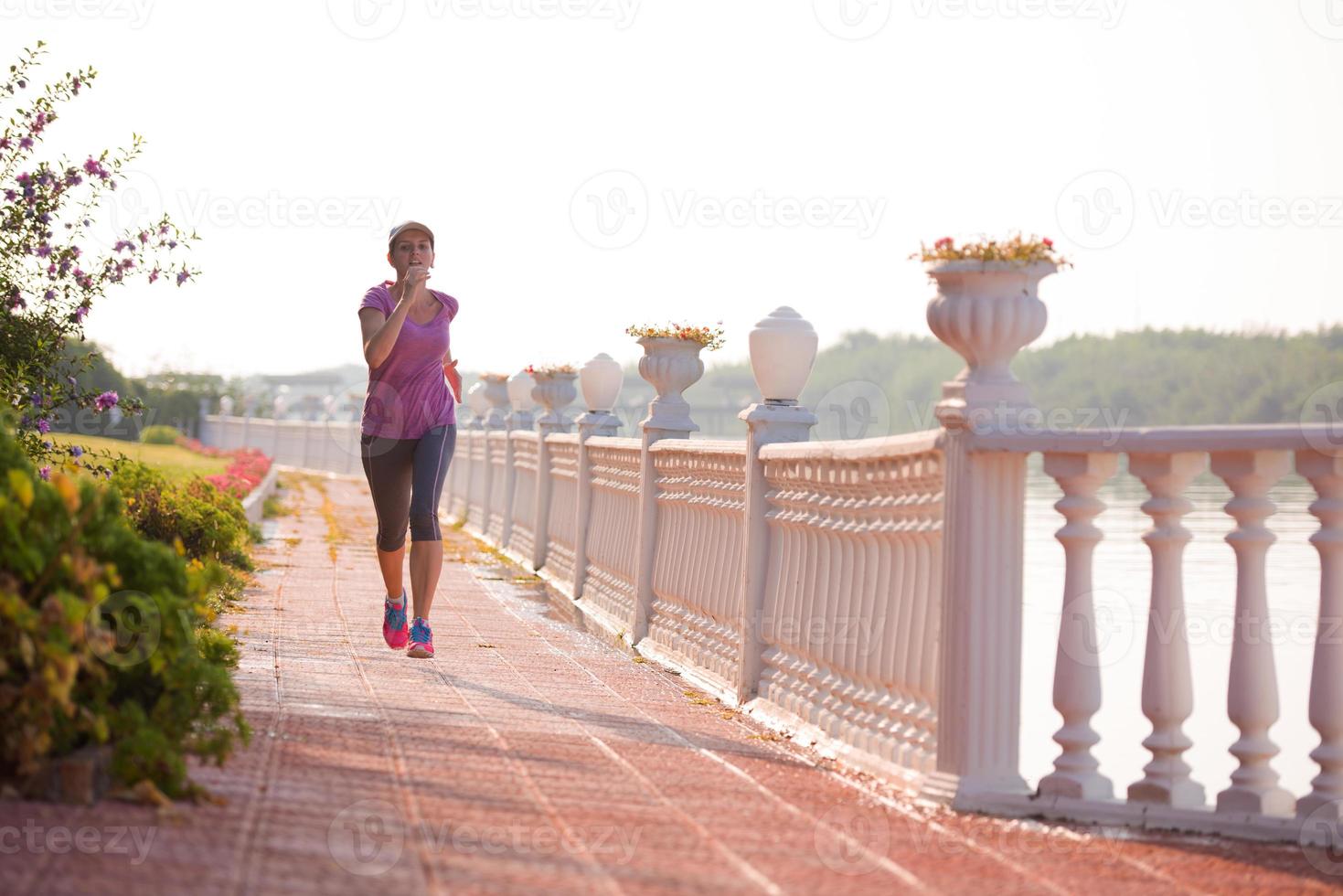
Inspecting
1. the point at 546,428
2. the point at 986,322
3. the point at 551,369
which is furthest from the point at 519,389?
the point at 986,322

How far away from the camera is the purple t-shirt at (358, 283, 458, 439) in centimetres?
659

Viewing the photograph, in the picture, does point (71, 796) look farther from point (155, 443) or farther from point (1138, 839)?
point (155, 443)

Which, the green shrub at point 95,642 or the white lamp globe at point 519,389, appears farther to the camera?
the white lamp globe at point 519,389

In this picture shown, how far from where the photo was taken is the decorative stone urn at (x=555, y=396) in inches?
535

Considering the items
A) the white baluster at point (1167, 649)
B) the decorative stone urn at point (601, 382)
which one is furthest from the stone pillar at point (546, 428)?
the white baluster at point (1167, 649)

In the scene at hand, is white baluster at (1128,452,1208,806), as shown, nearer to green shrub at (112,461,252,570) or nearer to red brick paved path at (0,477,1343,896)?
red brick paved path at (0,477,1343,896)

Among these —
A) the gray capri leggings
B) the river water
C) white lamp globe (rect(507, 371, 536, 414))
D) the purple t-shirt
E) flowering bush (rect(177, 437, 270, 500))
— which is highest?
white lamp globe (rect(507, 371, 536, 414))

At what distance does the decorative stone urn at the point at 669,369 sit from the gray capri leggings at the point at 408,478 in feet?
7.03

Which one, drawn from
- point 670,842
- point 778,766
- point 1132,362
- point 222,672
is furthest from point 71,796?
point 1132,362

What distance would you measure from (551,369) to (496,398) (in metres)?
5.56

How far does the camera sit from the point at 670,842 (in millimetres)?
3738

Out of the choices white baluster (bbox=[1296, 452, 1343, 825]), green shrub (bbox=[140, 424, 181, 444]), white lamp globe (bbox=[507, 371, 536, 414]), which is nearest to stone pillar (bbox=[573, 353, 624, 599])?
white lamp globe (bbox=[507, 371, 536, 414])

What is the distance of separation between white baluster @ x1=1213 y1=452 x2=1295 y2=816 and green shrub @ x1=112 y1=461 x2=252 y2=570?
22.3ft

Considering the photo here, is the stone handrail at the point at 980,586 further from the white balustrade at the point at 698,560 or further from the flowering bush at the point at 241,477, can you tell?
the flowering bush at the point at 241,477
